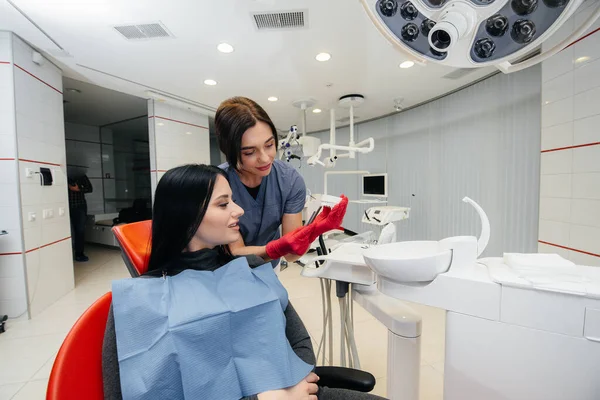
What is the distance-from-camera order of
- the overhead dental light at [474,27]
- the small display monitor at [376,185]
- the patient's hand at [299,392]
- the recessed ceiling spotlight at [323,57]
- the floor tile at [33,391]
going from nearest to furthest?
the overhead dental light at [474,27] → the patient's hand at [299,392] → the floor tile at [33,391] → the recessed ceiling spotlight at [323,57] → the small display monitor at [376,185]

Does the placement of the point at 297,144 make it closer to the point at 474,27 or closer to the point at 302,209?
the point at 302,209

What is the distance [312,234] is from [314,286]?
7.12ft

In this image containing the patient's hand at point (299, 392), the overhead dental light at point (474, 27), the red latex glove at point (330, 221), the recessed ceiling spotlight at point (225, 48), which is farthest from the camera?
the recessed ceiling spotlight at point (225, 48)

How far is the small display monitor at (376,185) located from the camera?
12.2ft

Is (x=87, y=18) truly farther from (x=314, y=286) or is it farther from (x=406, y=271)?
(x=314, y=286)

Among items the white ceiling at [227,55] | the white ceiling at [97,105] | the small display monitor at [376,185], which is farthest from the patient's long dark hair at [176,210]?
the white ceiling at [97,105]

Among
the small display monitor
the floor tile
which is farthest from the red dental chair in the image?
the small display monitor

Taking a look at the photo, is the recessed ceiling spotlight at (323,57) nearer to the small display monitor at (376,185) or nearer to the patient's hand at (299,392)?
the small display monitor at (376,185)

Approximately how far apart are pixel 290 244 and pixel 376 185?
2962 mm

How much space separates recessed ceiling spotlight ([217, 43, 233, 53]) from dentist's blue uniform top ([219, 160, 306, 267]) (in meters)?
1.60

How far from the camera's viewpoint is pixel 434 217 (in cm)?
396

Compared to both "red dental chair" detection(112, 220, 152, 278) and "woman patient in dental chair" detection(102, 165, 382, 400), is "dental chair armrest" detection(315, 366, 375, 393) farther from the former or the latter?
"red dental chair" detection(112, 220, 152, 278)

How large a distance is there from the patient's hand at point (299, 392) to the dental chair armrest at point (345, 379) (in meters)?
0.04

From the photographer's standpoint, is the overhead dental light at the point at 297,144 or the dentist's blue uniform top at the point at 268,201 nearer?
the dentist's blue uniform top at the point at 268,201
